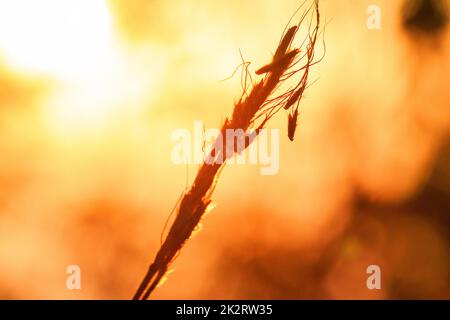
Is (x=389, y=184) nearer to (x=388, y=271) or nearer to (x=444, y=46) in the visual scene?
(x=388, y=271)

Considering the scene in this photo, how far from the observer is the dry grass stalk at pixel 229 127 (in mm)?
1047

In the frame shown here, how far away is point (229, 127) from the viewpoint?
106 cm

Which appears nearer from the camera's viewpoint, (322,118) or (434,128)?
(322,118)

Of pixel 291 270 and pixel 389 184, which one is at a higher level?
pixel 389 184

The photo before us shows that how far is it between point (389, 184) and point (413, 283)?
2.89 feet

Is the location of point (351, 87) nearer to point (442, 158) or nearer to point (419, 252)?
point (442, 158)

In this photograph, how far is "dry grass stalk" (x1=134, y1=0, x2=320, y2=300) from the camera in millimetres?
1047
